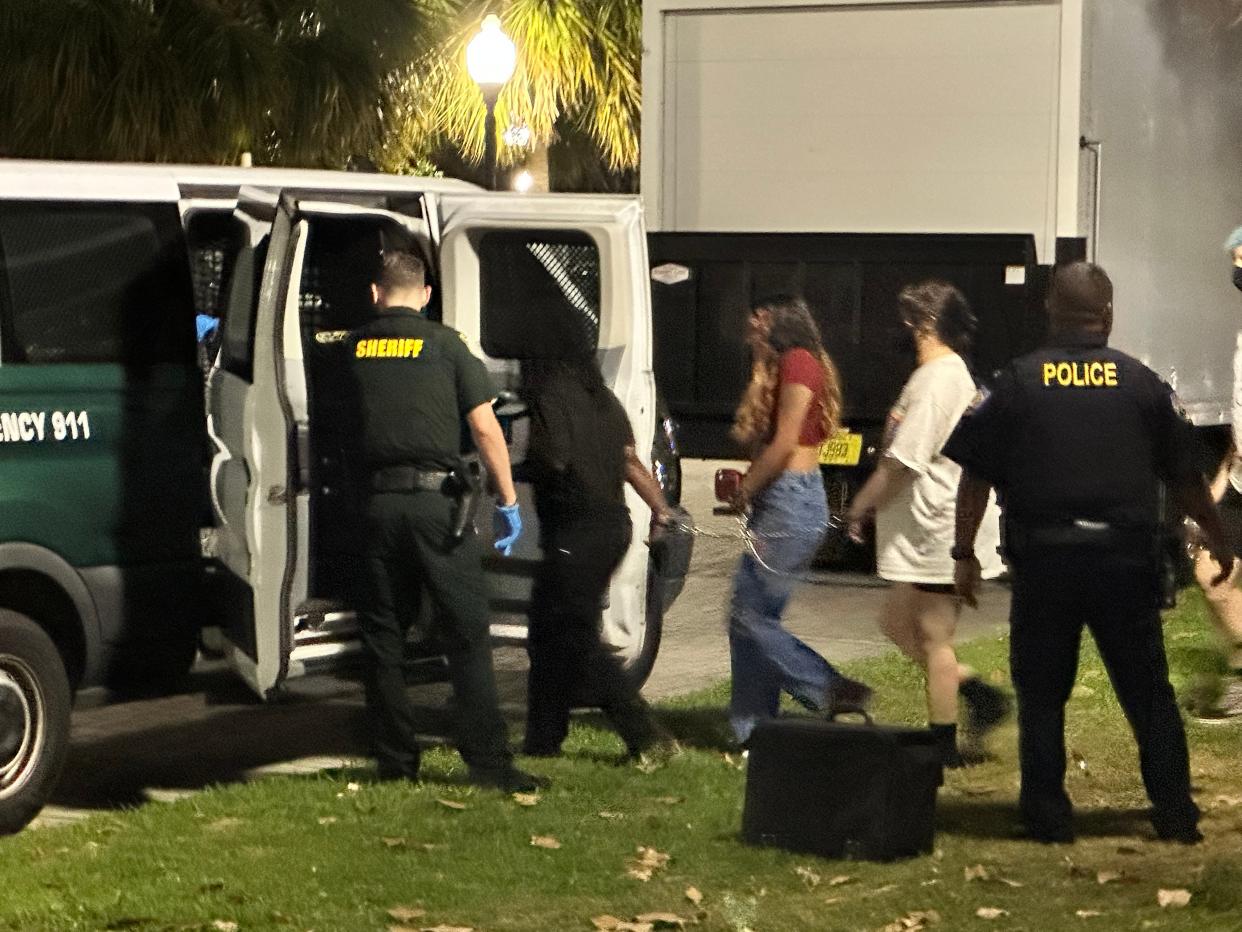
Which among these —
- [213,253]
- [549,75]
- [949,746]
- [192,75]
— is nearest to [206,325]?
[213,253]

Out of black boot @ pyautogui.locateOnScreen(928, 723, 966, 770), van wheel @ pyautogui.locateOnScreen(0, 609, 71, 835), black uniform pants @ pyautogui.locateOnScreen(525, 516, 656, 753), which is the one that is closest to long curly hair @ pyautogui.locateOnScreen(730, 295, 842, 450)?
black uniform pants @ pyautogui.locateOnScreen(525, 516, 656, 753)

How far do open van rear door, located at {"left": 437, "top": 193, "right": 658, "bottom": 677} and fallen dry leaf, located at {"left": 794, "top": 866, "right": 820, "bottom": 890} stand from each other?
74.6 inches

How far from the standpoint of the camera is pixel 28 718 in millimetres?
7305

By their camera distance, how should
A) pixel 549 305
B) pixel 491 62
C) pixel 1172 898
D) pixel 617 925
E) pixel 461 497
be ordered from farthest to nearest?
pixel 491 62 < pixel 549 305 < pixel 461 497 < pixel 1172 898 < pixel 617 925

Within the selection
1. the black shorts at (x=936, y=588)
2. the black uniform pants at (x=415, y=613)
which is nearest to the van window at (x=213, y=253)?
the black uniform pants at (x=415, y=613)

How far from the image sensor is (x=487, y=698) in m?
7.74

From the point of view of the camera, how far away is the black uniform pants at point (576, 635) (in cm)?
816

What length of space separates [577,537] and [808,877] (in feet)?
6.38

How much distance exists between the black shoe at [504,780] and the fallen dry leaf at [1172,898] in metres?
2.30

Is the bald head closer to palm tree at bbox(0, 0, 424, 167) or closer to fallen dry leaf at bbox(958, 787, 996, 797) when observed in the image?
fallen dry leaf at bbox(958, 787, 996, 797)

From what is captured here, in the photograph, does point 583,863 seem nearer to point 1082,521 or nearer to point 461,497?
point 461,497

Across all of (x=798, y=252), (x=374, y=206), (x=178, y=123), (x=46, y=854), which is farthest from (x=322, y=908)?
(x=178, y=123)

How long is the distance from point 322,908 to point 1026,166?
6.92m

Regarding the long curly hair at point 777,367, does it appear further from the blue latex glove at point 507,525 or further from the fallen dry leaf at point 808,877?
the fallen dry leaf at point 808,877
